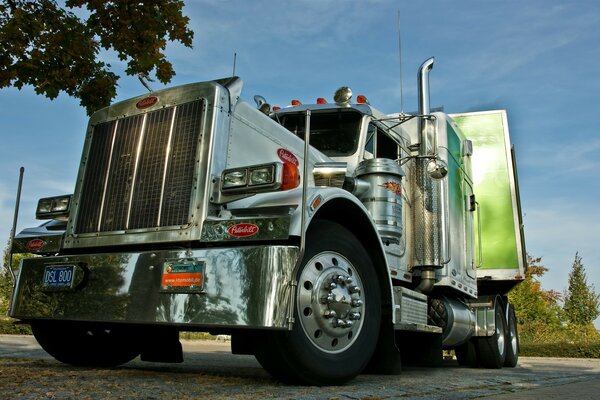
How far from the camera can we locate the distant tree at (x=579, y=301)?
36656 millimetres

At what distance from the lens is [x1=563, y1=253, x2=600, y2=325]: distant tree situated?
36656 mm

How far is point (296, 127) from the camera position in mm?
6215

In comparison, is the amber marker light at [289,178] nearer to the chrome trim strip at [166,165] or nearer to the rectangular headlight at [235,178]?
the rectangular headlight at [235,178]

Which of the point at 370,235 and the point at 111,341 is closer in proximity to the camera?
the point at 370,235

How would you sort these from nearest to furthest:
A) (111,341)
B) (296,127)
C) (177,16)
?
1. (111,341)
2. (296,127)
3. (177,16)

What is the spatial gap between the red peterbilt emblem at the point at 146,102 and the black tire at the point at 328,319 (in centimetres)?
172

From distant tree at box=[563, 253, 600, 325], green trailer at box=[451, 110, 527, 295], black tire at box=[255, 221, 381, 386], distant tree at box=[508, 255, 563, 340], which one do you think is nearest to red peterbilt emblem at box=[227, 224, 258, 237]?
black tire at box=[255, 221, 381, 386]

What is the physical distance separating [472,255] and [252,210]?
5.23 m

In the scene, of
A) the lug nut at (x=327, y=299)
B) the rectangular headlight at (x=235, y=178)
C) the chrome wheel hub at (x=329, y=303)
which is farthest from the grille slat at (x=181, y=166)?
the lug nut at (x=327, y=299)

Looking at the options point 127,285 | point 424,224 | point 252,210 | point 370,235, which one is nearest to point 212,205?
point 252,210

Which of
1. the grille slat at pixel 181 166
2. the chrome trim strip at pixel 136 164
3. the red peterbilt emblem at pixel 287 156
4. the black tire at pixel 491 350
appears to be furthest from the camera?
the black tire at pixel 491 350

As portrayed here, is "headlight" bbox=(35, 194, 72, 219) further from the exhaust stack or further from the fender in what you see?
the exhaust stack

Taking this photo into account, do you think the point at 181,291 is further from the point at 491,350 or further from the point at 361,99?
the point at 491,350

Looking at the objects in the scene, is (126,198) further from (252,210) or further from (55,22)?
(55,22)
